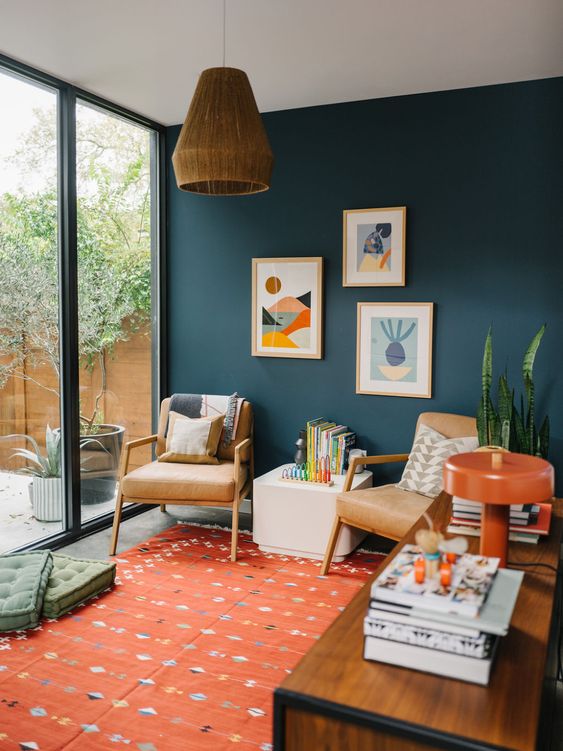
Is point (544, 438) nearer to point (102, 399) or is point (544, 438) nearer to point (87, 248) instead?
point (102, 399)

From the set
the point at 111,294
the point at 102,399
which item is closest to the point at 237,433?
the point at 102,399

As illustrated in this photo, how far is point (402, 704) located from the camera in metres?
1.36

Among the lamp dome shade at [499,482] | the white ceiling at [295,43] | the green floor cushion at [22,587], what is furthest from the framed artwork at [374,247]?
the lamp dome shade at [499,482]

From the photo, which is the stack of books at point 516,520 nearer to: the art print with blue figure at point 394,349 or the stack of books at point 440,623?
the stack of books at point 440,623

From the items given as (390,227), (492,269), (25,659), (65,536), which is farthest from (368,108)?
(25,659)

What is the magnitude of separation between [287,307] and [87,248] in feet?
4.35

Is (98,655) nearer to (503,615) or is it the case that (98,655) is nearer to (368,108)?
(503,615)

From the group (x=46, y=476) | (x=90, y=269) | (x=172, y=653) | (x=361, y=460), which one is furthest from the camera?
(x=90, y=269)

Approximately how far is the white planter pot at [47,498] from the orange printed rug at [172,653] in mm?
552

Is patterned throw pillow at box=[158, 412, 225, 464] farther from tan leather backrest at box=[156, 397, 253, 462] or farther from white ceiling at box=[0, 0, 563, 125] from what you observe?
white ceiling at box=[0, 0, 563, 125]

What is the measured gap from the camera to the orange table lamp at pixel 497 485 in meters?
1.73

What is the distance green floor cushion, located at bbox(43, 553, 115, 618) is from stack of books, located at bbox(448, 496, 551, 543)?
184cm

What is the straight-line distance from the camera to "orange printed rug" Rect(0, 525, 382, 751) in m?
2.35

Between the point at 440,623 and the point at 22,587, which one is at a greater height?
the point at 440,623
